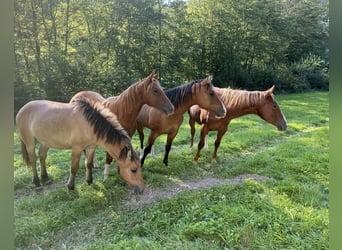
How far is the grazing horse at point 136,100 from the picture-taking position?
1840mm

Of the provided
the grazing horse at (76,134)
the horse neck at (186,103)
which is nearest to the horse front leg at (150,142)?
the horse neck at (186,103)

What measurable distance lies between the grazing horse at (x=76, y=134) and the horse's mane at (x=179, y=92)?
510 mm

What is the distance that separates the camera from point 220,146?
2.20 metres

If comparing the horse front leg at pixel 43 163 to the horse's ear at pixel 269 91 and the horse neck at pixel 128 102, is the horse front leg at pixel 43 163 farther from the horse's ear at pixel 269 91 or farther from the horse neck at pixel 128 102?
the horse's ear at pixel 269 91

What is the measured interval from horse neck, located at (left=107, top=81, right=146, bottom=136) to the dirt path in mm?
505

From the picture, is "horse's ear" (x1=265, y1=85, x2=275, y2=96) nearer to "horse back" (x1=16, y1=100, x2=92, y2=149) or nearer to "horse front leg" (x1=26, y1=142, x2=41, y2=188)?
"horse back" (x1=16, y1=100, x2=92, y2=149)

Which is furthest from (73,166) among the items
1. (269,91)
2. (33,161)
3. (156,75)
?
(269,91)

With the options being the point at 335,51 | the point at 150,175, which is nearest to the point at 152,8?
the point at 150,175

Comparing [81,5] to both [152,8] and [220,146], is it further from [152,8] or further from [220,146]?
[220,146]

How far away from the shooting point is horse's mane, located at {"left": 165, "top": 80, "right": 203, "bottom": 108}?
203 centimetres

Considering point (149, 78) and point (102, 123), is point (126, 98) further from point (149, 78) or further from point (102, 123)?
point (102, 123)

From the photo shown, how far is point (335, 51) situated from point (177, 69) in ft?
5.18

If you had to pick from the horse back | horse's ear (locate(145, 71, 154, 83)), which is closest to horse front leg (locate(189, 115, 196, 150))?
horse's ear (locate(145, 71, 154, 83))

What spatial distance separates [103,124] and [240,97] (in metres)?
1.05
